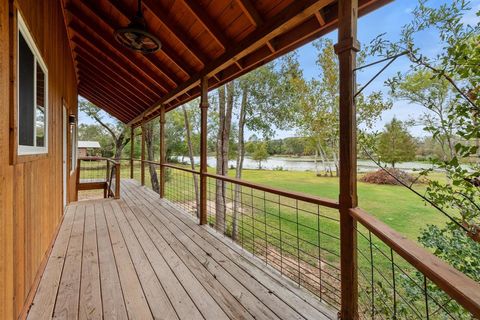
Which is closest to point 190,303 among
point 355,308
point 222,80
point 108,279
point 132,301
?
point 132,301

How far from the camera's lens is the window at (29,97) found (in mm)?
1642

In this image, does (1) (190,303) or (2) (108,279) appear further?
(2) (108,279)

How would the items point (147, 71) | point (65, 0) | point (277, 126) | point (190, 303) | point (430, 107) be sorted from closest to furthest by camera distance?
point (190, 303) → point (430, 107) → point (65, 0) → point (147, 71) → point (277, 126)

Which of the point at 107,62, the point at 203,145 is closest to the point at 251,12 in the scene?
the point at 203,145

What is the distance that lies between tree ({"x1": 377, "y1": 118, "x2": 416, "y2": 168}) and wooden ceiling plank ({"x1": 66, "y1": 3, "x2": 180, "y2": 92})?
3.78 metres

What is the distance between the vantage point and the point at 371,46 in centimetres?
177

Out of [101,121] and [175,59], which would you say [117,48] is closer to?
[175,59]

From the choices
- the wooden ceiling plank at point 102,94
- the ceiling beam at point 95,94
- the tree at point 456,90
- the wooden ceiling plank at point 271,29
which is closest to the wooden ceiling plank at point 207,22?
the wooden ceiling plank at point 271,29

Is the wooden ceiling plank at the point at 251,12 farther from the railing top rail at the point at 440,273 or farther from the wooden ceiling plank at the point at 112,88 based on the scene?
the wooden ceiling plank at the point at 112,88

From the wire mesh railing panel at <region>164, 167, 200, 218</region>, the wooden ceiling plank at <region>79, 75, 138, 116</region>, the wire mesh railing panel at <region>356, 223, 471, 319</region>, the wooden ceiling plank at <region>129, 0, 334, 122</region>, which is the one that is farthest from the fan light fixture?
the wooden ceiling plank at <region>79, 75, 138, 116</region>

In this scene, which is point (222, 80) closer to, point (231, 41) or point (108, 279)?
point (231, 41)

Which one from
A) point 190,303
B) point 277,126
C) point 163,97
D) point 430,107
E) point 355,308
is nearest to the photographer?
point 355,308

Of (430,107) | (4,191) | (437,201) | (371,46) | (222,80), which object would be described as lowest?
(437,201)

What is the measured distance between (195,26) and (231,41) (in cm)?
55
